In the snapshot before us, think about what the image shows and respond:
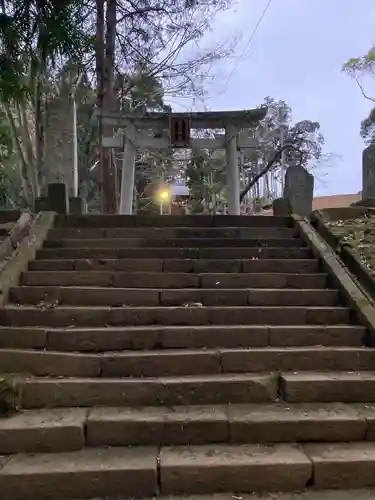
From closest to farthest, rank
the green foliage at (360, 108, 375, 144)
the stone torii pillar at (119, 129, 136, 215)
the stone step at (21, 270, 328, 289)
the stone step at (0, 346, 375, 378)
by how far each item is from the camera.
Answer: the stone step at (0, 346, 375, 378), the stone step at (21, 270, 328, 289), the stone torii pillar at (119, 129, 136, 215), the green foliage at (360, 108, 375, 144)

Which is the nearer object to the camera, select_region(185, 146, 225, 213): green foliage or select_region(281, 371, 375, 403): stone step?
select_region(281, 371, 375, 403): stone step

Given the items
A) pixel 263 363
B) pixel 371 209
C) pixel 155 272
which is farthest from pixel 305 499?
pixel 371 209

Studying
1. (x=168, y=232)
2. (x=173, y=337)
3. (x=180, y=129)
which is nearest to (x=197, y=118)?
(x=180, y=129)

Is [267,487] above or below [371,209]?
below

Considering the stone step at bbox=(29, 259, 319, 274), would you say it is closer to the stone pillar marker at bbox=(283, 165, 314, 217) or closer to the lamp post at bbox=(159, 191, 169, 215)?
the stone pillar marker at bbox=(283, 165, 314, 217)

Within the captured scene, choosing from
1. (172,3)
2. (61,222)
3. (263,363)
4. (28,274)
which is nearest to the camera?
(263,363)

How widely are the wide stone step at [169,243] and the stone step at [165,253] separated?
7.6 inches

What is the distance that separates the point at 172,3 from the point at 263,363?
10355 mm

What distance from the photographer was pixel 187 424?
3.16 metres

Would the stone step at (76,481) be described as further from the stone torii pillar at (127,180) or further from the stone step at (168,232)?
the stone torii pillar at (127,180)

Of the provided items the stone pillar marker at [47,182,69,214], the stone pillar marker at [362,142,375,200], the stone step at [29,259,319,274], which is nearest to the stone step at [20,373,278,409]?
the stone step at [29,259,319,274]

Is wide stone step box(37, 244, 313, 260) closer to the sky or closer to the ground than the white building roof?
closer to the ground

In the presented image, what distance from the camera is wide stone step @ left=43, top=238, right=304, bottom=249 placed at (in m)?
5.84

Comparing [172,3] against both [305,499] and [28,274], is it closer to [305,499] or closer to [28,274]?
[28,274]
